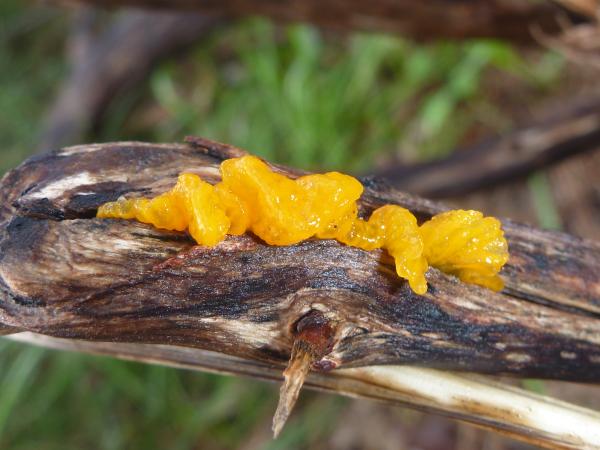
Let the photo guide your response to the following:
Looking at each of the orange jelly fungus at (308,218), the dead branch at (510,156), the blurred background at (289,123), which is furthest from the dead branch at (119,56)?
the orange jelly fungus at (308,218)

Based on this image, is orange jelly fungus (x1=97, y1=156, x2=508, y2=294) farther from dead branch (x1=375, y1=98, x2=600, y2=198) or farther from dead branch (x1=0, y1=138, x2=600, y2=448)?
dead branch (x1=375, y1=98, x2=600, y2=198)

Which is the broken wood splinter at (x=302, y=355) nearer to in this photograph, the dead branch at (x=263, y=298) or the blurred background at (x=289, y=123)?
the dead branch at (x=263, y=298)

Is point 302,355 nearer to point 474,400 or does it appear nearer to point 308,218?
point 308,218

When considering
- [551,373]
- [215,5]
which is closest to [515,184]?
[215,5]


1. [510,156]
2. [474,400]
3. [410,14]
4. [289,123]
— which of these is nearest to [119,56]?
[289,123]

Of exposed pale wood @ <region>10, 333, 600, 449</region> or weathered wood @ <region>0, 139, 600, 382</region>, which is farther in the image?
exposed pale wood @ <region>10, 333, 600, 449</region>

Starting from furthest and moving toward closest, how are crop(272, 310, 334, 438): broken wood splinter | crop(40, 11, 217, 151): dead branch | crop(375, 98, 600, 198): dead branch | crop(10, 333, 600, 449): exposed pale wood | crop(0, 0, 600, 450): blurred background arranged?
crop(40, 11, 217, 151): dead branch
crop(0, 0, 600, 450): blurred background
crop(375, 98, 600, 198): dead branch
crop(10, 333, 600, 449): exposed pale wood
crop(272, 310, 334, 438): broken wood splinter

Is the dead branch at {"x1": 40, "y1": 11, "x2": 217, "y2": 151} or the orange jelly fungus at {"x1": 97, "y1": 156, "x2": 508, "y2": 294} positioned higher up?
the dead branch at {"x1": 40, "y1": 11, "x2": 217, "y2": 151}

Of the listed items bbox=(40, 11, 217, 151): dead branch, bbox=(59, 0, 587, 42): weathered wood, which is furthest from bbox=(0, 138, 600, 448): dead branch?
bbox=(40, 11, 217, 151): dead branch
